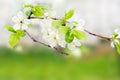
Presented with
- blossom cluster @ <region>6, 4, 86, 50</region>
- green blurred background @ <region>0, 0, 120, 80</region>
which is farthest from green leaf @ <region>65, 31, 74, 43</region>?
green blurred background @ <region>0, 0, 120, 80</region>

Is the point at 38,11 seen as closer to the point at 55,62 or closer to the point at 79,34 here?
the point at 79,34

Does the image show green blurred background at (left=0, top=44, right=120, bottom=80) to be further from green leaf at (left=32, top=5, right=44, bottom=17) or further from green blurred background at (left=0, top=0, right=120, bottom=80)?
green leaf at (left=32, top=5, right=44, bottom=17)

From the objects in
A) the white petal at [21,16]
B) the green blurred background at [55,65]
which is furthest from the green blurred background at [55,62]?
the white petal at [21,16]

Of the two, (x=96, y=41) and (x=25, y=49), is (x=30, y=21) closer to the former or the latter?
(x=25, y=49)

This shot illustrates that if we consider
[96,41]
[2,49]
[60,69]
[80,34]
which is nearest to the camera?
[80,34]

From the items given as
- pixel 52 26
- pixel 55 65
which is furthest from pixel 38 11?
pixel 55 65

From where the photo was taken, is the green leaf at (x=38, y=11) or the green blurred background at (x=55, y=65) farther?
the green blurred background at (x=55, y=65)

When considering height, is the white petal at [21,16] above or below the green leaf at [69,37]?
above

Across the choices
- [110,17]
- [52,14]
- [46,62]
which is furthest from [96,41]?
[52,14]

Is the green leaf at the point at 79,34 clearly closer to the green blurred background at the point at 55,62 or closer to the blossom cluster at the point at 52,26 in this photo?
the blossom cluster at the point at 52,26
